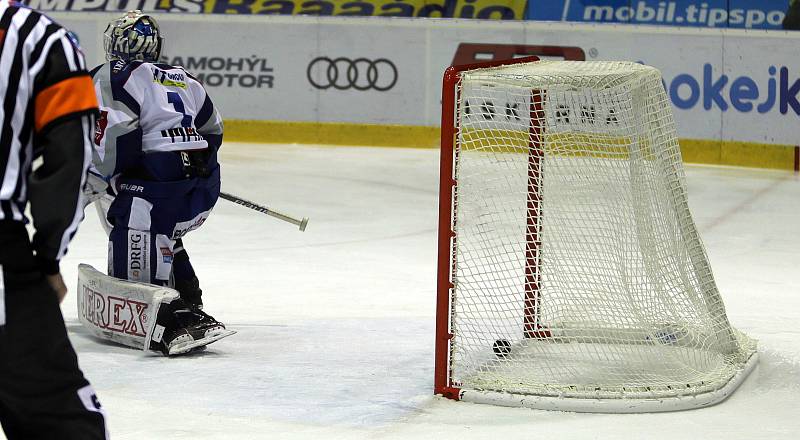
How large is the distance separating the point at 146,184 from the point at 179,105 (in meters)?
0.27

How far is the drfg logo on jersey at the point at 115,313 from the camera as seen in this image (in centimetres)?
412

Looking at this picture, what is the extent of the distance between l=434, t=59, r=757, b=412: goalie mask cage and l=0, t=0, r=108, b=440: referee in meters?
1.58

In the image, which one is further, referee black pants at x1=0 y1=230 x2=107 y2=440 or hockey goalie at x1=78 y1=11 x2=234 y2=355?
hockey goalie at x1=78 y1=11 x2=234 y2=355

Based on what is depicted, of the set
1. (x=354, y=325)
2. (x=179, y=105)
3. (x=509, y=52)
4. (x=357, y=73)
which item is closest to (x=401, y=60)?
(x=357, y=73)

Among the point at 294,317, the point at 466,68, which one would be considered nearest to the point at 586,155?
the point at 466,68

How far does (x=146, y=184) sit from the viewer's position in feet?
13.5

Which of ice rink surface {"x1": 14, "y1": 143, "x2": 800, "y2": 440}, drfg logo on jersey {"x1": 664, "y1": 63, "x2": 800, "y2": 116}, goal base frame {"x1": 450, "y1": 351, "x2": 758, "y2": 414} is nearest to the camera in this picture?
ice rink surface {"x1": 14, "y1": 143, "x2": 800, "y2": 440}

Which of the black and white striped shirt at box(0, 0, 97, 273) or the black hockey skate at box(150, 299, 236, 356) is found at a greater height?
the black and white striped shirt at box(0, 0, 97, 273)

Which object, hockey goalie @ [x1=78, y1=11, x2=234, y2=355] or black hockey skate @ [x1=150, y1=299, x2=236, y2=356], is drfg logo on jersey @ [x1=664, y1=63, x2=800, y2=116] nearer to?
hockey goalie @ [x1=78, y1=11, x2=234, y2=355]

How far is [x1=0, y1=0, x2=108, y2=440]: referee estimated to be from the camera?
2.11 m

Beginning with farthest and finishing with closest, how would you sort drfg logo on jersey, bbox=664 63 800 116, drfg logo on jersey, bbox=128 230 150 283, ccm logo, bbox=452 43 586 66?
1. ccm logo, bbox=452 43 586 66
2. drfg logo on jersey, bbox=664 63 800 116
3. drfg logo on jersey, bbox=128 230 150 283

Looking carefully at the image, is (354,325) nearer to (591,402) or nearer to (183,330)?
(183,330)

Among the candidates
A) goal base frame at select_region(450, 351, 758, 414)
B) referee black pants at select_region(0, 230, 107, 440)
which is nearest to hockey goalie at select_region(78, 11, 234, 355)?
goal base frame at select_region(450, 351, 758, 414)

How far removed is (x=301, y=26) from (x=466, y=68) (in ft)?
20.1
